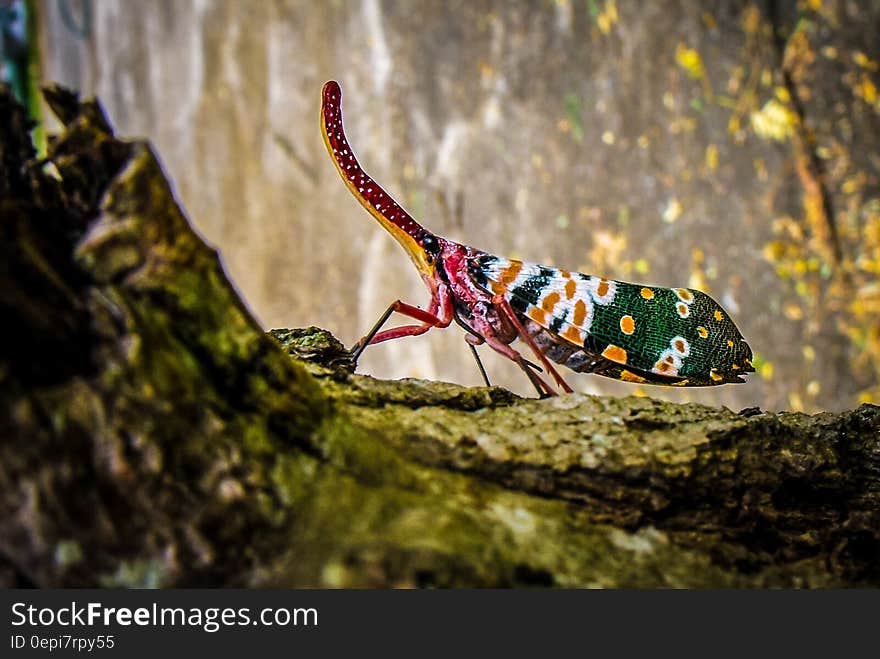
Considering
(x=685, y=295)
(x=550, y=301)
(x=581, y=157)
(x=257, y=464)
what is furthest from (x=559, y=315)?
(x=581, y=157)

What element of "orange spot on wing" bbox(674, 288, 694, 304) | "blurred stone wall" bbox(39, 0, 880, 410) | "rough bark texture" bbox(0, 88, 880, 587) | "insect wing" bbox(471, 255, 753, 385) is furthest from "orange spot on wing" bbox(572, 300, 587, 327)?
"blurred stone wall" bbox(39, 0, 880, 410)

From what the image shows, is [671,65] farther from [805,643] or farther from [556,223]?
[805,643]

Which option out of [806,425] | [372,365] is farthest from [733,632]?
[372,365]

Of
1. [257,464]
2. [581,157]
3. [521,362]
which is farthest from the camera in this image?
[581,157]

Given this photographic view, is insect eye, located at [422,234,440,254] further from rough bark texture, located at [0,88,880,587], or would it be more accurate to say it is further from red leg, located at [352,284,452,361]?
rough bark texture, located at [0,88,880,587]

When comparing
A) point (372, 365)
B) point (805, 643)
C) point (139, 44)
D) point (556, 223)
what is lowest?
point (805, 643)

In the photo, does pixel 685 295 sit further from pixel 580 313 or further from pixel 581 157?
pixel 581 157
